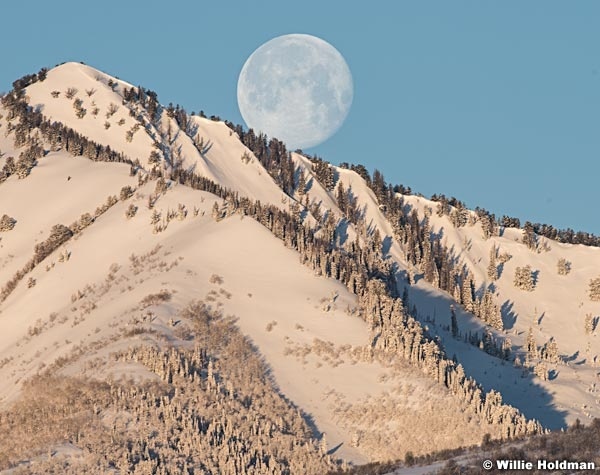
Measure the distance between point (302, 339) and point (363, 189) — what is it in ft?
228

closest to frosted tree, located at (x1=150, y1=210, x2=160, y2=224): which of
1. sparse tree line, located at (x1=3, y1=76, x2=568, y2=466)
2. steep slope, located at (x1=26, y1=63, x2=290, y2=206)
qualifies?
sparse tree line, located at (x1=3, y1=76, x2=568, y2=466)

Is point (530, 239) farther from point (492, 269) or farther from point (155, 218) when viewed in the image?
point (155, 218)

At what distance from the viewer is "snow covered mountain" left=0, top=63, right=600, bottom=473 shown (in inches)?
2677

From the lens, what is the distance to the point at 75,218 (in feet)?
356

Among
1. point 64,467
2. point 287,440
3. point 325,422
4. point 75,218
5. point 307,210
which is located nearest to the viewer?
point 64,467

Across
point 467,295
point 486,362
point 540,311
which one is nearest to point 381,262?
point 467,295

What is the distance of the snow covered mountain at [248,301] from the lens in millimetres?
68000

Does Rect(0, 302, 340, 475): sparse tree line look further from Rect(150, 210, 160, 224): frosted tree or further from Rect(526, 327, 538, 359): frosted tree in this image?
Rect(526, 327, 538, 359): frosted tree

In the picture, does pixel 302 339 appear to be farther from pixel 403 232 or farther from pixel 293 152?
pixel 293 152

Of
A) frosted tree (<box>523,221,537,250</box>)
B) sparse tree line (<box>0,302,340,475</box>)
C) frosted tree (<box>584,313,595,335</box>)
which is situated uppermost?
frosted tree (<box>523,221,537,250</box>)

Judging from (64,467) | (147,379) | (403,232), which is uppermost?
(403,232)

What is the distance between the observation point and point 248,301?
84625mm

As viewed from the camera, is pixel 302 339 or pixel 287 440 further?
pixel 302 339

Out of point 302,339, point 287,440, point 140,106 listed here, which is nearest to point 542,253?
point 140,106
